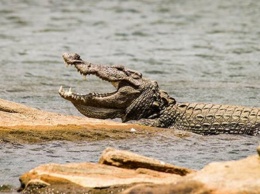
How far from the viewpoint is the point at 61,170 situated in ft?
24.7

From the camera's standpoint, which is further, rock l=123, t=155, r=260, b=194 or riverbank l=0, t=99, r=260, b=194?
riverbank l=0, t=99, r=260, b=194

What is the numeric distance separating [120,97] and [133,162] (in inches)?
149

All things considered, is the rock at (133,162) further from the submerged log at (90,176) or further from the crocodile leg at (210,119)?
the crocodile leg at (210,119)

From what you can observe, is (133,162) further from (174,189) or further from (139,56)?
(139,56)

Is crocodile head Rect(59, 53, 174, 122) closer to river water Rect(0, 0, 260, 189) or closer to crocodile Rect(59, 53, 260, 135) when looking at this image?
crocodile Rect(59, 53, 260, 135)

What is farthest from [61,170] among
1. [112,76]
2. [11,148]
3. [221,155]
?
[112,76]

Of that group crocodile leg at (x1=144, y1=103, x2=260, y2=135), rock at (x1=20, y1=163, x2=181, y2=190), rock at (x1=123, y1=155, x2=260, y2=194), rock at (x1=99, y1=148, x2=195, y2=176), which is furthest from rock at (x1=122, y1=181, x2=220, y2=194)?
crocodile leg at (x1=144, y1=103, x2=260, y2=135)

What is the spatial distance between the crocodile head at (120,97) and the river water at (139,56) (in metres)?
1.03

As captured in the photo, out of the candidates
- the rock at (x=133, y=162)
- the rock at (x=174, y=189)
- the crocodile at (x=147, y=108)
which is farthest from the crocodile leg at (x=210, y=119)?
the rock at (x=174, y=189)

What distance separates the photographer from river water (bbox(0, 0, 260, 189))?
966 centimetres

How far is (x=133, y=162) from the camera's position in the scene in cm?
764

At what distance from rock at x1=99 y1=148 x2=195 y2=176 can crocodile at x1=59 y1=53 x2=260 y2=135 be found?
136 inches

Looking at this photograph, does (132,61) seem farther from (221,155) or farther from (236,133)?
(221,155)

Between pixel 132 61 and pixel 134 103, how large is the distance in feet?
21.9
